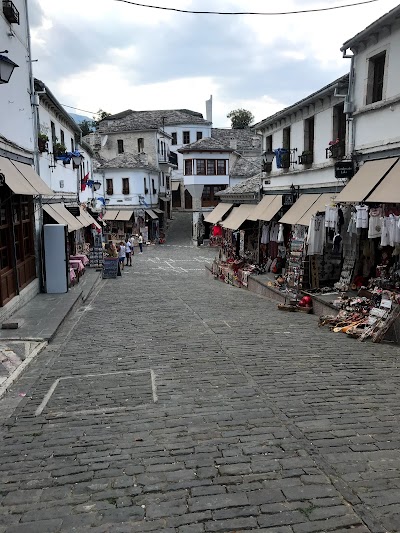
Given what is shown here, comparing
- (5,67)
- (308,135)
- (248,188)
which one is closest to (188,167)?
(248,188)

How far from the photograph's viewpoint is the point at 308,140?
58.7ft

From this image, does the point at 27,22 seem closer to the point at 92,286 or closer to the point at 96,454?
the point at 92,286

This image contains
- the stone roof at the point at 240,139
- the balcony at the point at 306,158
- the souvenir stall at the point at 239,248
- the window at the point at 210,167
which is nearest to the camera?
the balcony at the point at 306,158

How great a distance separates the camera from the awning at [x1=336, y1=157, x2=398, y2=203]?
37.6 feet

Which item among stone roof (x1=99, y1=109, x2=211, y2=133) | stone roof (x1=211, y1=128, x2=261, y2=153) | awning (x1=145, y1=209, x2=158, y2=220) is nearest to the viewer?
awning (x1=145, y1=209, x2=158, y2=220)

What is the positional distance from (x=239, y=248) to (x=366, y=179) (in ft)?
43.3

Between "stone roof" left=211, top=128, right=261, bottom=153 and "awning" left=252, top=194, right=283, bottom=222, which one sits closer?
"awning" left=252, top=194, right=283, bottom=222

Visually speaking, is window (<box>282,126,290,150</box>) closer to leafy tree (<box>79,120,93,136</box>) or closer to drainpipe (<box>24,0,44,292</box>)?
drainpipe (<box>24,0,44,292</box>)

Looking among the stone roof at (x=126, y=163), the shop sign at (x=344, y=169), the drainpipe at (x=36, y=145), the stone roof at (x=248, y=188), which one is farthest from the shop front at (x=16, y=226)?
the stone roof at (x=126, y=163)

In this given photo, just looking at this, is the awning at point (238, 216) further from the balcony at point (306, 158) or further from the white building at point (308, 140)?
the balcony at point (306, 158)

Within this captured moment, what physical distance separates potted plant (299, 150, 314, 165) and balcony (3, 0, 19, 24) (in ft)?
34.2

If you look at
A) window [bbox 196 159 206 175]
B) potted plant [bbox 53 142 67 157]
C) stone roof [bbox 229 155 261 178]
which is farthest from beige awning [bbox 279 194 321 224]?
stone roof [bbox 229 155 261 178]

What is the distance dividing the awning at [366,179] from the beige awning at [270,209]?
6133 millimetres

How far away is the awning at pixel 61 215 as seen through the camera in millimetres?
17603
